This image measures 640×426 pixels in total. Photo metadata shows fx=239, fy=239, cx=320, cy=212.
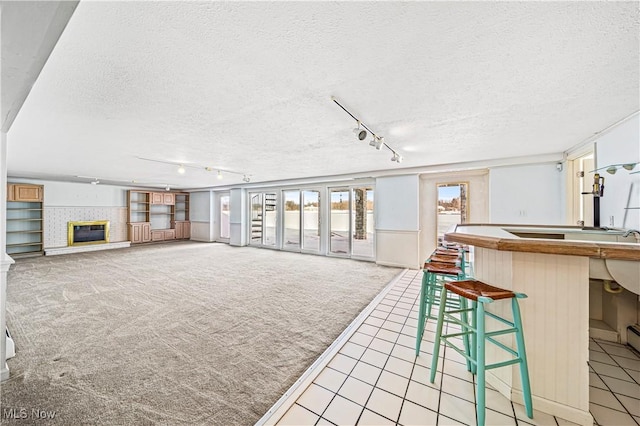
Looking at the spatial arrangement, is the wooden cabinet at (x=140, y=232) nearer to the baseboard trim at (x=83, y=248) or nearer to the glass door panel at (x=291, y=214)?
the baseboard trim at (x=83, y=248)

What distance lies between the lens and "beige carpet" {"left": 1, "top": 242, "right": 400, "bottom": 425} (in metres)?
1.65

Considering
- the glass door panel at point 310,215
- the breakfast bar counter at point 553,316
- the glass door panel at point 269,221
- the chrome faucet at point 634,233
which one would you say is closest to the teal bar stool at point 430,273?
the breakfast bar counter at point 553,316

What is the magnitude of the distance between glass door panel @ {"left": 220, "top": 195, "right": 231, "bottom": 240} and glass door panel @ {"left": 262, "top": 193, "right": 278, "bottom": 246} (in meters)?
2.06

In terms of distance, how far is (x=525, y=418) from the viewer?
1.50 meters

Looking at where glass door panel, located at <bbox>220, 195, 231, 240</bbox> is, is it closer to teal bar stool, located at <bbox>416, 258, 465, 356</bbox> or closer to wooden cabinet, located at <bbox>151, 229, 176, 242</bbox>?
wooden cabinet, located at <bbox>151, 229, 176, 242</bbox>

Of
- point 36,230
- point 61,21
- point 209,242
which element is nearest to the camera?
point 61,21

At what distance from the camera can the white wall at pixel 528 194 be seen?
13.5 ft

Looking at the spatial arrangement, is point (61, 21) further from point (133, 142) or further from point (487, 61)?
point (133, 142)

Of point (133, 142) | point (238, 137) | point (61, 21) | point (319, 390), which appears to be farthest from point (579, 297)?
point (133, 142)

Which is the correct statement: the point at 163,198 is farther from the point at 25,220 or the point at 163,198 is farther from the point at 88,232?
the point at 25,220

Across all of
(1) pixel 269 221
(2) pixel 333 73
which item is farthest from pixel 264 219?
(2) pixel 333 73

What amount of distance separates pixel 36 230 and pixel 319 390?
32.8 feet

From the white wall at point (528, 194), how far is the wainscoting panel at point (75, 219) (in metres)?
11.5

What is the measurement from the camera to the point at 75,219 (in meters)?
7.88
